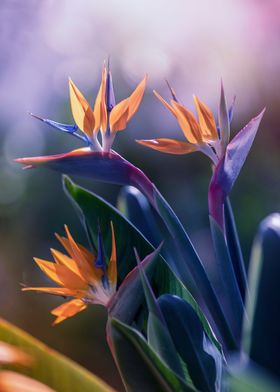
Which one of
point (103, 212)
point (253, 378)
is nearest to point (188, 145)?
point (103, 212)

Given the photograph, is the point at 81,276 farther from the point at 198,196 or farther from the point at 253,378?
the point at 198,196

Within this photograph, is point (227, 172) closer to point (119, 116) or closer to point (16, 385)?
point (119, 116)

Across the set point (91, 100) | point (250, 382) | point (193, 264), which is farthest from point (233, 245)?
point (91, 100)

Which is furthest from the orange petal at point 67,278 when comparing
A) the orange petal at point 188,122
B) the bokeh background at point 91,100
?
the bokeh background at point 91,100

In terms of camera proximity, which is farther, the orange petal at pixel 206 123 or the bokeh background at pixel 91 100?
the bokeh background at pixel 91 100

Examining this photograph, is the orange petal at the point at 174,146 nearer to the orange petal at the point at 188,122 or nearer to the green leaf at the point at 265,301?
the orange petal at the point at 188,122

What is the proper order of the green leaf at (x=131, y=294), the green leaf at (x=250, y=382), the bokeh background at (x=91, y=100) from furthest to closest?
the bokeh background at (x=91, y=100)
the green leaf at (x=131, y=294)
the green leaf at (x=250, y=382)
